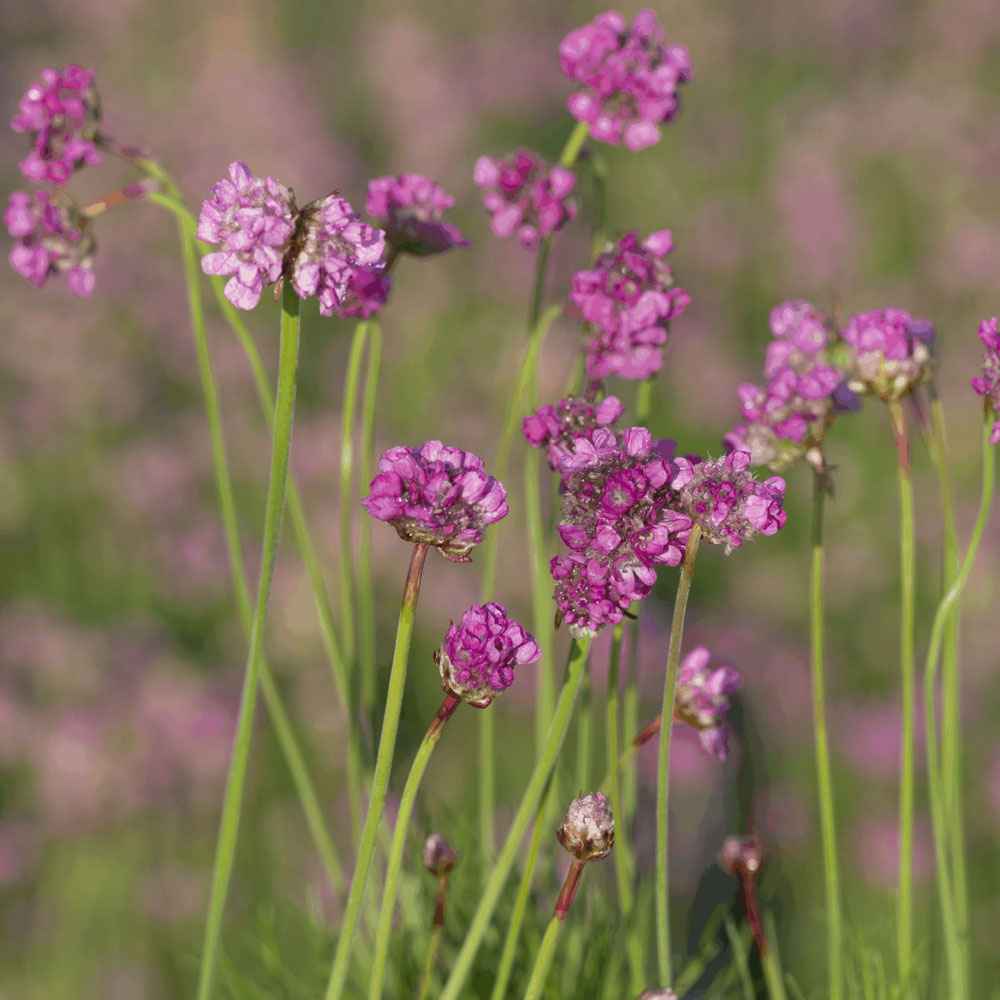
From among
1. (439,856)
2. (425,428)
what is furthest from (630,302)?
(425,428)

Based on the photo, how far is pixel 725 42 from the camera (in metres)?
3.20

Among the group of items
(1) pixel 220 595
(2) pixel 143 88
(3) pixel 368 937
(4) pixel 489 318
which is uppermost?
(2) pixel 143 88

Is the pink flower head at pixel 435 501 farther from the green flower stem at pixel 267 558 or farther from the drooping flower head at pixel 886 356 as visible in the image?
the drooping flower head at pixel 886 356

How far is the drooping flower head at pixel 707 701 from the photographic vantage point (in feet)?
2.21

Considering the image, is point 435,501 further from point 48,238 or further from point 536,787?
A: point 48,238

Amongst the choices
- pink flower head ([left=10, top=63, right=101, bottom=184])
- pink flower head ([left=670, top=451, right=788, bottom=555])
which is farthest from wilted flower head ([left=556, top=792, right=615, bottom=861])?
pink flower head ([left=10, top=63, right=101, bottom=184])

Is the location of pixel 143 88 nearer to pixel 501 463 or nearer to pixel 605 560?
pixel 501 463

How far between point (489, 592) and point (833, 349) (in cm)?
29

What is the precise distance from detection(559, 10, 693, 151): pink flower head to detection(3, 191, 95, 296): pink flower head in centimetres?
32

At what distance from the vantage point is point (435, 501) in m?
0.48

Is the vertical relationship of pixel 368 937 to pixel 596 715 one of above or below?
below

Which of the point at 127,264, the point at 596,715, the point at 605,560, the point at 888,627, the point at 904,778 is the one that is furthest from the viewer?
the point at 127,264

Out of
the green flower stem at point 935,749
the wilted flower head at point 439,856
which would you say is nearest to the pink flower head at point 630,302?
the green flower stem at point 935,749

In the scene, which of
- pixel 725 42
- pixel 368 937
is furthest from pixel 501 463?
pixel 725 42
